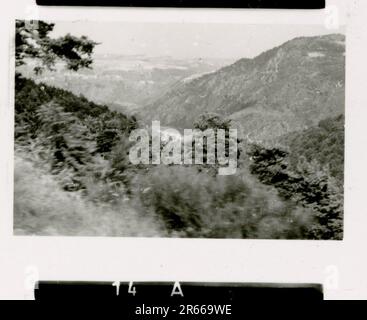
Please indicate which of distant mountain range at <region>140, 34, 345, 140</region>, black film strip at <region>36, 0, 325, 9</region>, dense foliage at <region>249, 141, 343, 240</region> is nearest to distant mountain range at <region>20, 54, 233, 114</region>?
distant mountain range at <region>140, 34, 345, 140</region>

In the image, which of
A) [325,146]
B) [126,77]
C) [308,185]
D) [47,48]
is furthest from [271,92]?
[47,48]

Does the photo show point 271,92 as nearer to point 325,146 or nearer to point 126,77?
point 325,146

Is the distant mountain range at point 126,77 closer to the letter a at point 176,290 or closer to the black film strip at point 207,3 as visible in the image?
the black film strip at point 207,3

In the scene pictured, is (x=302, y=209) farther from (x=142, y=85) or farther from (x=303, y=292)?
(x=142, y=85)

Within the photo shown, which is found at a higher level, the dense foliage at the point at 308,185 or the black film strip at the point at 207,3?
the black film strip at the point at 207,3

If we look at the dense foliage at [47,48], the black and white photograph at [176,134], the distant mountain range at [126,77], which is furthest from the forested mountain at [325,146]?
the dense foliage at [47,48]

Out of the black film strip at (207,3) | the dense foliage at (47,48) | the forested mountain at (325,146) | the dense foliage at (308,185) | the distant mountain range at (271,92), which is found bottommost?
the dense foliage at (308,185)
